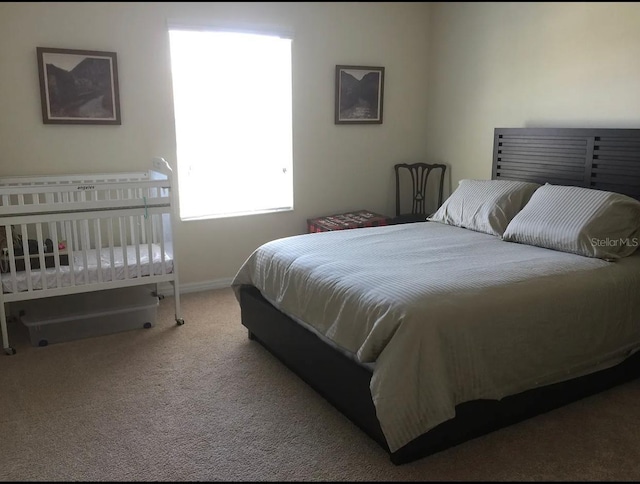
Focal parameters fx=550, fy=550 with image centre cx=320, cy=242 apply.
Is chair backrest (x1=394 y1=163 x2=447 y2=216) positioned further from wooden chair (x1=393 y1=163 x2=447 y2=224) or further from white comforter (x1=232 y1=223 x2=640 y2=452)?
white comforter (x1=232 y1=223 x2=640 y2=452)

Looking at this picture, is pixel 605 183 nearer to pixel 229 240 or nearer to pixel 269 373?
pixel 269 373

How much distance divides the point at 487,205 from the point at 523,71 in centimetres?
116

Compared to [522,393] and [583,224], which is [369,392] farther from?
[583,224]

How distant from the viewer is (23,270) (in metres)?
3.09

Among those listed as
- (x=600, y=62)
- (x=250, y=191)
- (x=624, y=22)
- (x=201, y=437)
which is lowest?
(x=201, y=437)

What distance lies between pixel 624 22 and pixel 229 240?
294 centimetres

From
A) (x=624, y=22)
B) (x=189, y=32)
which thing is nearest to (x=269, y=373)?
(x=189, y=32)

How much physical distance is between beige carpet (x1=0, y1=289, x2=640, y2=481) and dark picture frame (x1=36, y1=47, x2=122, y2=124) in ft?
5.01

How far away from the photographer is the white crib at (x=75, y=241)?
296 cm

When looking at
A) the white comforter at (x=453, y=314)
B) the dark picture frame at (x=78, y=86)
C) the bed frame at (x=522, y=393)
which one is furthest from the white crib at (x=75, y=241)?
the white comforter at (x=453, y=314)

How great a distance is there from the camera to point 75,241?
3.41 m

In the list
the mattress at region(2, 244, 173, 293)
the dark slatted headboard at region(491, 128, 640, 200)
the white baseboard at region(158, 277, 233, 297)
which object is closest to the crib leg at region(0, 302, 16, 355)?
the mattress at region(2, 244, 173, 293)

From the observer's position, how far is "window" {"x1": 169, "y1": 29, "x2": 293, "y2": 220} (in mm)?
3916

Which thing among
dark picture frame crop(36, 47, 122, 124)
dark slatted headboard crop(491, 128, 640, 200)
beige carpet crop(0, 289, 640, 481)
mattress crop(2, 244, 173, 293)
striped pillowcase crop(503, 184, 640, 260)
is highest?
dark picture frame crop(36, 47, 122, 124)
